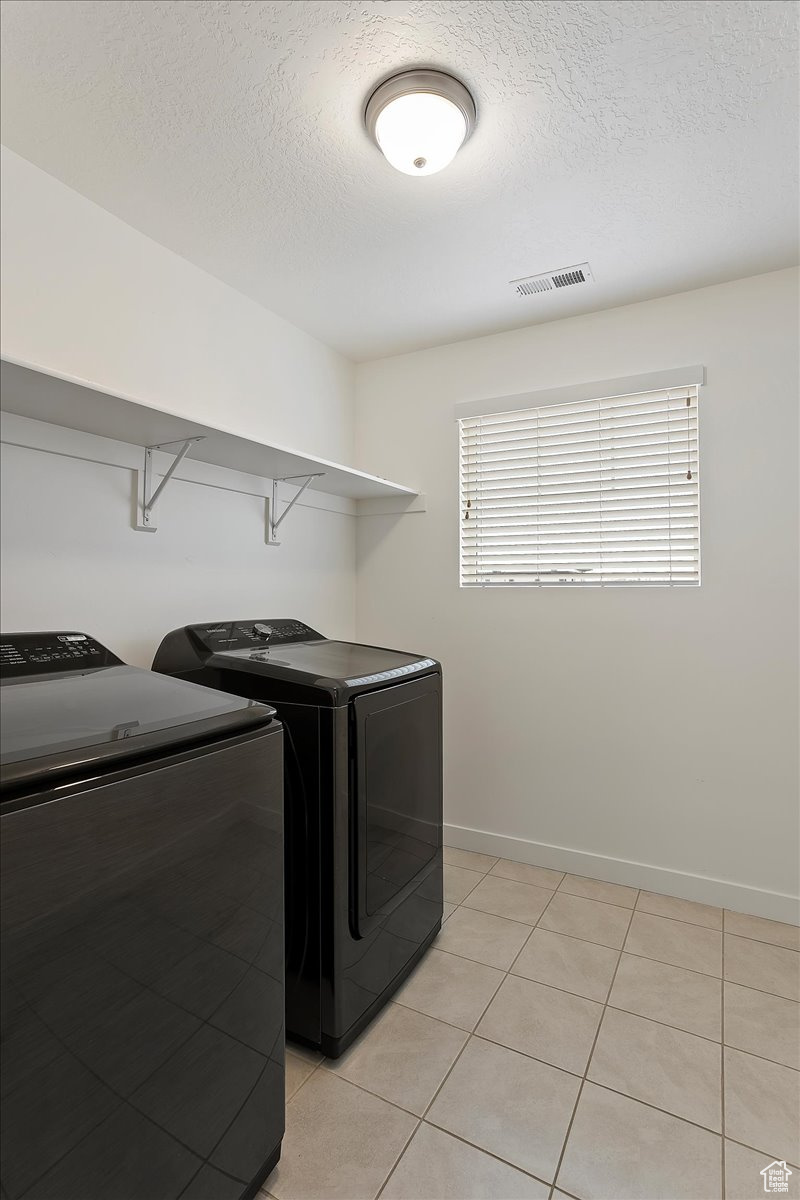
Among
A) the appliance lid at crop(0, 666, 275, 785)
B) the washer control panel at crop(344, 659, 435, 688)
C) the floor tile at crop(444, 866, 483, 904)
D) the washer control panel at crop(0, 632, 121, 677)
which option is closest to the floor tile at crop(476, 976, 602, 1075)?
the floor tile at crop(444, 866, 483, 904)

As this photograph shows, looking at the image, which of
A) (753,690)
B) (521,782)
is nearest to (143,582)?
(521,782)

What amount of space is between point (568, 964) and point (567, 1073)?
1.54 ft

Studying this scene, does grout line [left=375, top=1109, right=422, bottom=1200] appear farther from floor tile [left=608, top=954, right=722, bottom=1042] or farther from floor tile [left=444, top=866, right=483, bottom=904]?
floor tile [left=444, top=866, right=483, bottom=904]

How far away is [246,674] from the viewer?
1760mm

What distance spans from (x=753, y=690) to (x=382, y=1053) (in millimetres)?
1808

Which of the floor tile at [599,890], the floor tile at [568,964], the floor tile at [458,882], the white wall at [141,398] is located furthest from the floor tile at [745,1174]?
the white wall at [141,398]

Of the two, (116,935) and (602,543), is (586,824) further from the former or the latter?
(116,935)

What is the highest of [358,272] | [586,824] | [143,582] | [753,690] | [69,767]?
[358,272]

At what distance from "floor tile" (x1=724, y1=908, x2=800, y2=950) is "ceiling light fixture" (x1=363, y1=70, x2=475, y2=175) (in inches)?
107

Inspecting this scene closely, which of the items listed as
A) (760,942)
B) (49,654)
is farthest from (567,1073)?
(49,654)

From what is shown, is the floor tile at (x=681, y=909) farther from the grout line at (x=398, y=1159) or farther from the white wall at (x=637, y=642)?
the grout line at (x=398, y=1159)

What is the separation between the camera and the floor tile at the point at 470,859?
2.75 m

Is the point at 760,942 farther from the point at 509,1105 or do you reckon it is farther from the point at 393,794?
the point at 393,794

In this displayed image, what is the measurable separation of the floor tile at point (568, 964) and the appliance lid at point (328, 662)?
1052 millimetres
